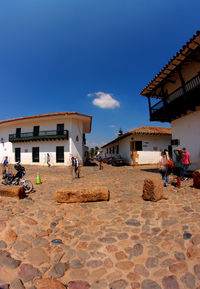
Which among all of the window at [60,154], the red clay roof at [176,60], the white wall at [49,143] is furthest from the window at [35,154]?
the red clay roof at [176,60]

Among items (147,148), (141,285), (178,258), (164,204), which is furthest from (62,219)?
(147,148)

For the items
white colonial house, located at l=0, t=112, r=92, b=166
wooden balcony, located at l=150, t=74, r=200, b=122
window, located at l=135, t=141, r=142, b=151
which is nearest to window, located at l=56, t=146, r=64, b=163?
white colonial house, located at l=0, t=112, r=92, b=166

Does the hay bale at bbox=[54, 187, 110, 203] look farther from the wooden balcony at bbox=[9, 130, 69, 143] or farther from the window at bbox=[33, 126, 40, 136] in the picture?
the window at bbox=[33, 126, 40, 136]

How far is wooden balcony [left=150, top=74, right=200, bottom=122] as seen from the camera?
779 centimetres

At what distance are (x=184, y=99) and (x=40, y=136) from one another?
660 inches

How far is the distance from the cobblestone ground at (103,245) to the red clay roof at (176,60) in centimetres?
728

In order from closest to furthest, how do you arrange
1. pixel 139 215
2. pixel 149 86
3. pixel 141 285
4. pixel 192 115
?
1. pixel 141 285
2. pixel 139 215
3. pixel 192 115
4. pixel 149 86

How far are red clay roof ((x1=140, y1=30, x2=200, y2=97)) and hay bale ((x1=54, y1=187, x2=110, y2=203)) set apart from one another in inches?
320

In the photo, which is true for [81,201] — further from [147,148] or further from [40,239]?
[147,148]

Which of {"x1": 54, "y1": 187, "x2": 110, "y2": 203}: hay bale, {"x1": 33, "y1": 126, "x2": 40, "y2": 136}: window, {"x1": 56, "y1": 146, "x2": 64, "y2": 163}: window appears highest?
{"x1": 33, "y1": 126, "x2": 40, "y2": 136}: window

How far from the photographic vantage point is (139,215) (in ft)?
11.8

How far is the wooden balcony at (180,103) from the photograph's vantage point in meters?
7.79

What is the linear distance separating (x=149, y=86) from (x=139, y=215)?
32.3 ft

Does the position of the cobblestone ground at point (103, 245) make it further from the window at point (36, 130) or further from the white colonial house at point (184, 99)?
the window at point (36, 130)
